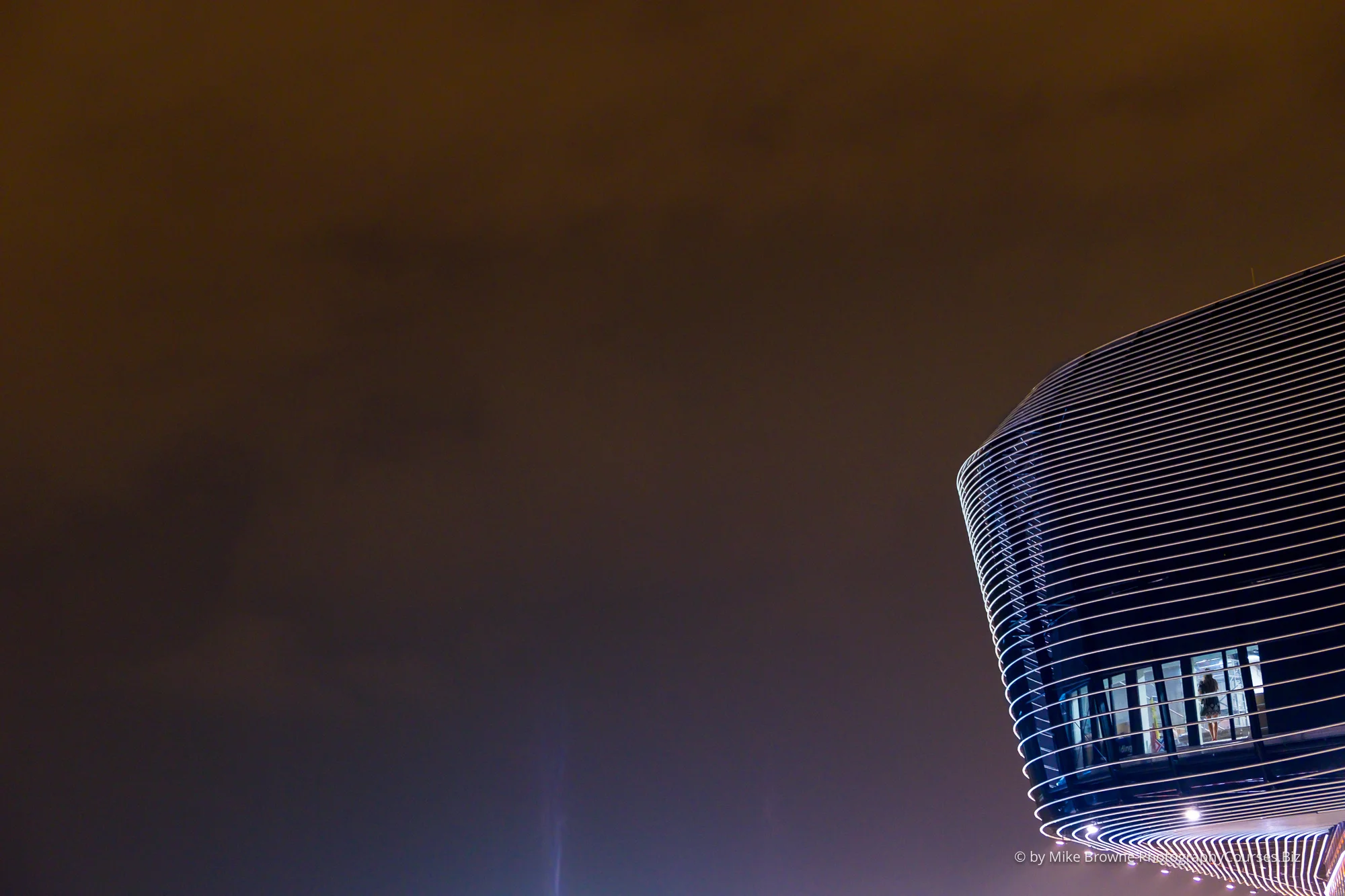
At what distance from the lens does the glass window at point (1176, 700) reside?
48312 millimetres

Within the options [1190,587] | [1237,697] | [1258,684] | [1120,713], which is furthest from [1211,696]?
[1190,587]

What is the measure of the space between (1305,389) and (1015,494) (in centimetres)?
1193

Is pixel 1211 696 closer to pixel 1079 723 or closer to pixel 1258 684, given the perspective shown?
pixel 1258 684

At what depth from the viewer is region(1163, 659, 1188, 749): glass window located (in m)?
48.3

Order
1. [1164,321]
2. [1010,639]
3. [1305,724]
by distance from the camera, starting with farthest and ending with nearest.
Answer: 1. [1164,321]
2. [1010,639]
3. [1305,724]

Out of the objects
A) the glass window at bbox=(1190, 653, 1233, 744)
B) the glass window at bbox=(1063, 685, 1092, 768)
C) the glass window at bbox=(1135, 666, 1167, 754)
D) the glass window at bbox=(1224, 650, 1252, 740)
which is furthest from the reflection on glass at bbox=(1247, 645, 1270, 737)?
the glass window at bbox=(1063, 685, 1092, 768)

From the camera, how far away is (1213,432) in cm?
5219

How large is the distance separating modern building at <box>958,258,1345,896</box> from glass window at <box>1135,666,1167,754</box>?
7 cm

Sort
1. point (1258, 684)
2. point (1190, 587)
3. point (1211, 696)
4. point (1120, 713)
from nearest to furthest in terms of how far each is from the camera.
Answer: point (1258, 684), point (1211, 696), point (1190, 587), point (1120, 713)

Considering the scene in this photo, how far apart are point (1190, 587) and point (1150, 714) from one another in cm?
482

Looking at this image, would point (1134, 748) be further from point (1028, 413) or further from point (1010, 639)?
point (1028, 413)

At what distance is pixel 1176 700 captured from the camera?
48781 mm

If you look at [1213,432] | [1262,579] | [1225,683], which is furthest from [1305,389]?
[1225,683]

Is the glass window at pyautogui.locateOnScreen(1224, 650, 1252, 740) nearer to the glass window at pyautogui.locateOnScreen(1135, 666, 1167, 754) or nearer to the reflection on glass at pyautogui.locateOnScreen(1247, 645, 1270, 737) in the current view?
→ the reflection on glass at pyautogui.locateOnScreen(1247, 645, 1270, 737)
